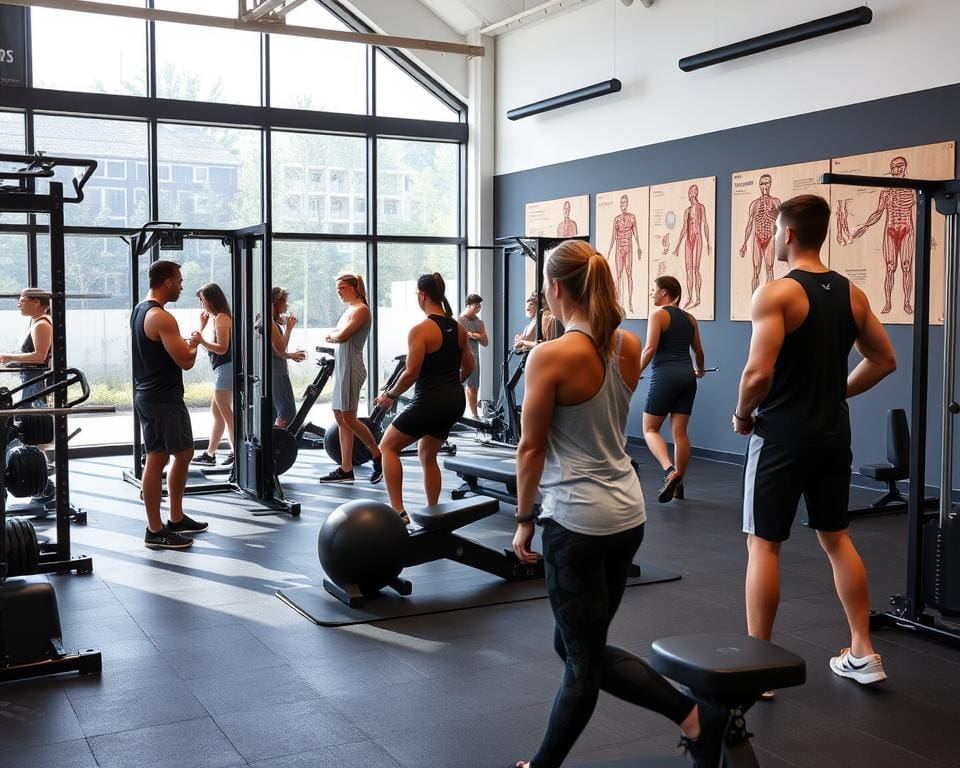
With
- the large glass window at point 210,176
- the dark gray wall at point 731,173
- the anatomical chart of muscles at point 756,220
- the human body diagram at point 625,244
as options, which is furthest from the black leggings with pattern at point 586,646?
the large glass window at point 210,176

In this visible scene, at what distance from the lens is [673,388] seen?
662 cm

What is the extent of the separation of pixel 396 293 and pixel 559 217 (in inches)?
76.0

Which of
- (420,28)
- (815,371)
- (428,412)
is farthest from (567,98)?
(815,371)

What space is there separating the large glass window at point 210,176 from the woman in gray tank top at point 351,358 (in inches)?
121

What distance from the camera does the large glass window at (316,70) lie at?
10.1m

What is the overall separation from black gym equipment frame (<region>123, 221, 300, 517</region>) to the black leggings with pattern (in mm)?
4219

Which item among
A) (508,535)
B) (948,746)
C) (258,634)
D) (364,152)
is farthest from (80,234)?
(948,746)

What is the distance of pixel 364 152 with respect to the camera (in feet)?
35.0

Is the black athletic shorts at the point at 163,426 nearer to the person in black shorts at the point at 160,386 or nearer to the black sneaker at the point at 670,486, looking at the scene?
the person in black shorts at the point at 160,386

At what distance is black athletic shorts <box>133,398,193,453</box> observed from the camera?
5371 mm

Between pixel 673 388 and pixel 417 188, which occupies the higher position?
pixel 417 188

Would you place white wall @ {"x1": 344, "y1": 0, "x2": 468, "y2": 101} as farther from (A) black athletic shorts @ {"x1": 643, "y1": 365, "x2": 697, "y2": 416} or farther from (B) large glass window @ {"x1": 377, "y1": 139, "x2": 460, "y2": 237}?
(A) black athletic shorts @ {"x1": 643, "y1": 365, "x2": 697, "y2": 416}

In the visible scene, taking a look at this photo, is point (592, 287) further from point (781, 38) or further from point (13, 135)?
point (13, 135)

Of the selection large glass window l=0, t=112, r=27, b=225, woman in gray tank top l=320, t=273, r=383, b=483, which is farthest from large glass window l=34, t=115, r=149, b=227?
woman in gray tank top l=320, t=273, r=383, b=483
